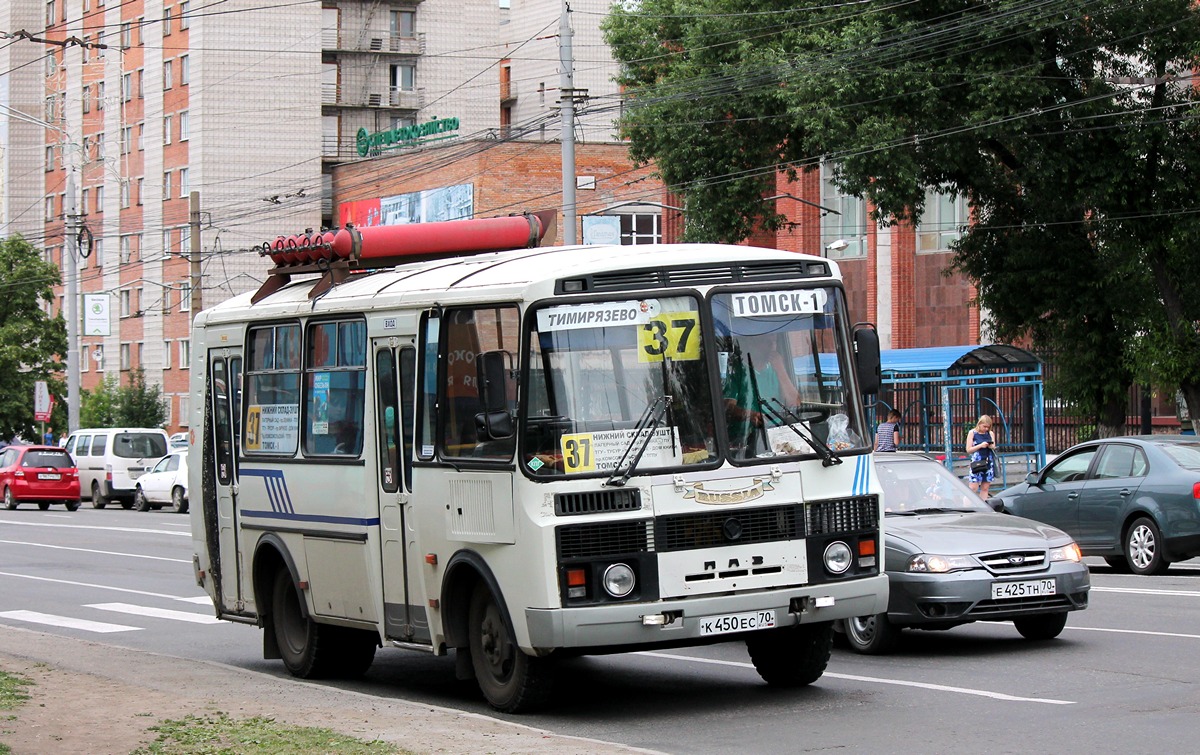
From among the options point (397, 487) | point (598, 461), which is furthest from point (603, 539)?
point (397, 487)

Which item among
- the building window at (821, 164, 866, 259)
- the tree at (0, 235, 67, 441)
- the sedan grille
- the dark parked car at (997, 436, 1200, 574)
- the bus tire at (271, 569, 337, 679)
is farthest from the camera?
the tree at (0, 235, 67, 441)

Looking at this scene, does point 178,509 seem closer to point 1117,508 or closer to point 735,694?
point 1117,508

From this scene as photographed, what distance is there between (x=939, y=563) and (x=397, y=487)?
385cm

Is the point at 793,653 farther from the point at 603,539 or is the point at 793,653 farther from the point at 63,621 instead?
the point at 63,621

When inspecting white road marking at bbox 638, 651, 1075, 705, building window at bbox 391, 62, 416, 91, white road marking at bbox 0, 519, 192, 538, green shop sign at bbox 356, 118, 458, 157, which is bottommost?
white road marking at bbox 0, 519, 192, 538

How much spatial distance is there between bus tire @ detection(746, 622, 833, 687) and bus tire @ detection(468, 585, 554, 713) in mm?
1439

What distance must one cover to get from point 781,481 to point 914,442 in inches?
1037

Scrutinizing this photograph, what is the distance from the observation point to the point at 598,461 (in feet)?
32.5

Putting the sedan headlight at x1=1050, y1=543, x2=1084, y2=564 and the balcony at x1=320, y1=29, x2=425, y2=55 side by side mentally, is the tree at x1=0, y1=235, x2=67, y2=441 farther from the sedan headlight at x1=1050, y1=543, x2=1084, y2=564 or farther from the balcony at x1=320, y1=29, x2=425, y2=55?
the sedan headlight at x1=1050, y1=543, x2=1084, y2=564

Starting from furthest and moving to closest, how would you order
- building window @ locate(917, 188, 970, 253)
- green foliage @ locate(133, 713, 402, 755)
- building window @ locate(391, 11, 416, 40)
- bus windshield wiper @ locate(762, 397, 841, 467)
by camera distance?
1. building window @ locate(391, 11, 416, 40)
2. building window @ locate(917, 188, 970, 253)
3. bus windshield wiper @ locate(762, 397, 841, 467)
4. green foliage @ locate(133, 713, 402, 755)

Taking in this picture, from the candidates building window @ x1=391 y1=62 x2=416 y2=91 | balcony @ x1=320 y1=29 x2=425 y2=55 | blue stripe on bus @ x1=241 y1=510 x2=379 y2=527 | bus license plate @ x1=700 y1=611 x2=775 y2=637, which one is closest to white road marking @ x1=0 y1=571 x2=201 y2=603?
blue stripe on bus @ x1=241 y1=510 x2=379 y2=527

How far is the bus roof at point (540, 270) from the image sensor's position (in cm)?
1023

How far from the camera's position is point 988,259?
3347 cm

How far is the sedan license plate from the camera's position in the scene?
40.5 feet
